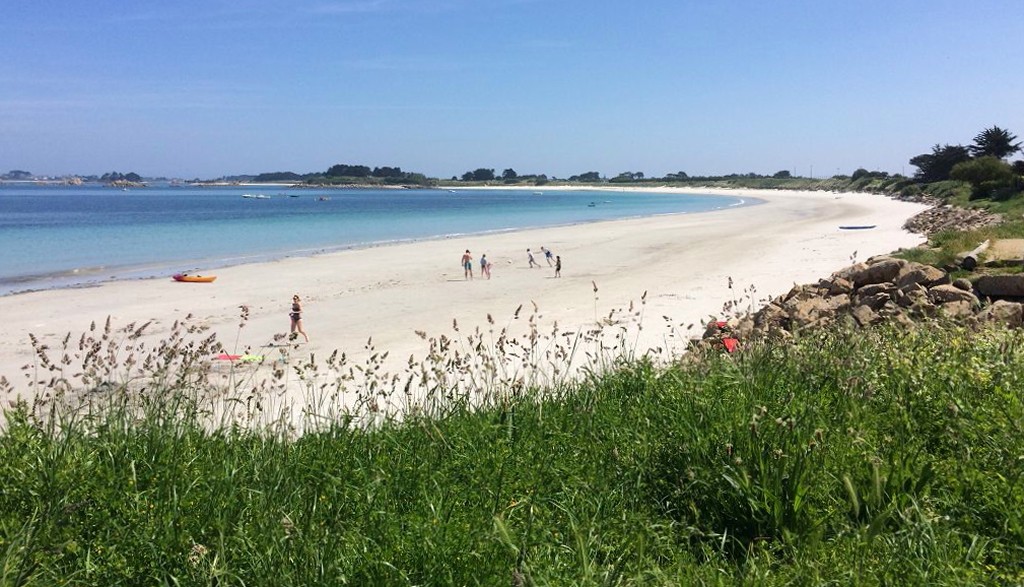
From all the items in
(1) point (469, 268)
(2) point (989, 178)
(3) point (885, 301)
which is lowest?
(1) point (469, 268)

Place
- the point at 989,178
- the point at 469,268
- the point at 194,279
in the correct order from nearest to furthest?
the point at 194,279 < the point at 469,268 < the point at 989,178

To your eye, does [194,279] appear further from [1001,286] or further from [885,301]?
[1001,286]

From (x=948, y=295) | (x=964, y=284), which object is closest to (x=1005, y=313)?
(x=948, y=295)

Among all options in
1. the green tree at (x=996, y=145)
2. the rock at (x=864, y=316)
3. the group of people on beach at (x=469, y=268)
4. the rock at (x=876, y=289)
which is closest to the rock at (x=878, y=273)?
the rock at (x=876, y=289)

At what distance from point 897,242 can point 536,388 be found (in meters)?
28.9

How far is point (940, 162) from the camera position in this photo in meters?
80.1

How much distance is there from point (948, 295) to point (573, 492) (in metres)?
7.78

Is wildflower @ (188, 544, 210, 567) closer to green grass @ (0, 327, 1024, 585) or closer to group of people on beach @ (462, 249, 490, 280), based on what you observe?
green grass @ (0, 327, 1024, 585)

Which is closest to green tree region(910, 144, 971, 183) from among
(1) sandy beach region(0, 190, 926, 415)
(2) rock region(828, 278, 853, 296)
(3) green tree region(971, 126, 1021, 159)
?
(3) green tree region(971, 126, 1021, 159)

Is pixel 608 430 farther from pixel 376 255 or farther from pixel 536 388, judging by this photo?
pixel 376 255

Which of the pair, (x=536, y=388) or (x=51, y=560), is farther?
(x=536, y=388)

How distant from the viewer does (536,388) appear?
5797 mm

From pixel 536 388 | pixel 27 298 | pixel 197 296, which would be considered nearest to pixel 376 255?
pixel 197 296

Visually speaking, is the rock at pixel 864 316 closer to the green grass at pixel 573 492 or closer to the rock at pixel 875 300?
the rock at pixel 875 300
